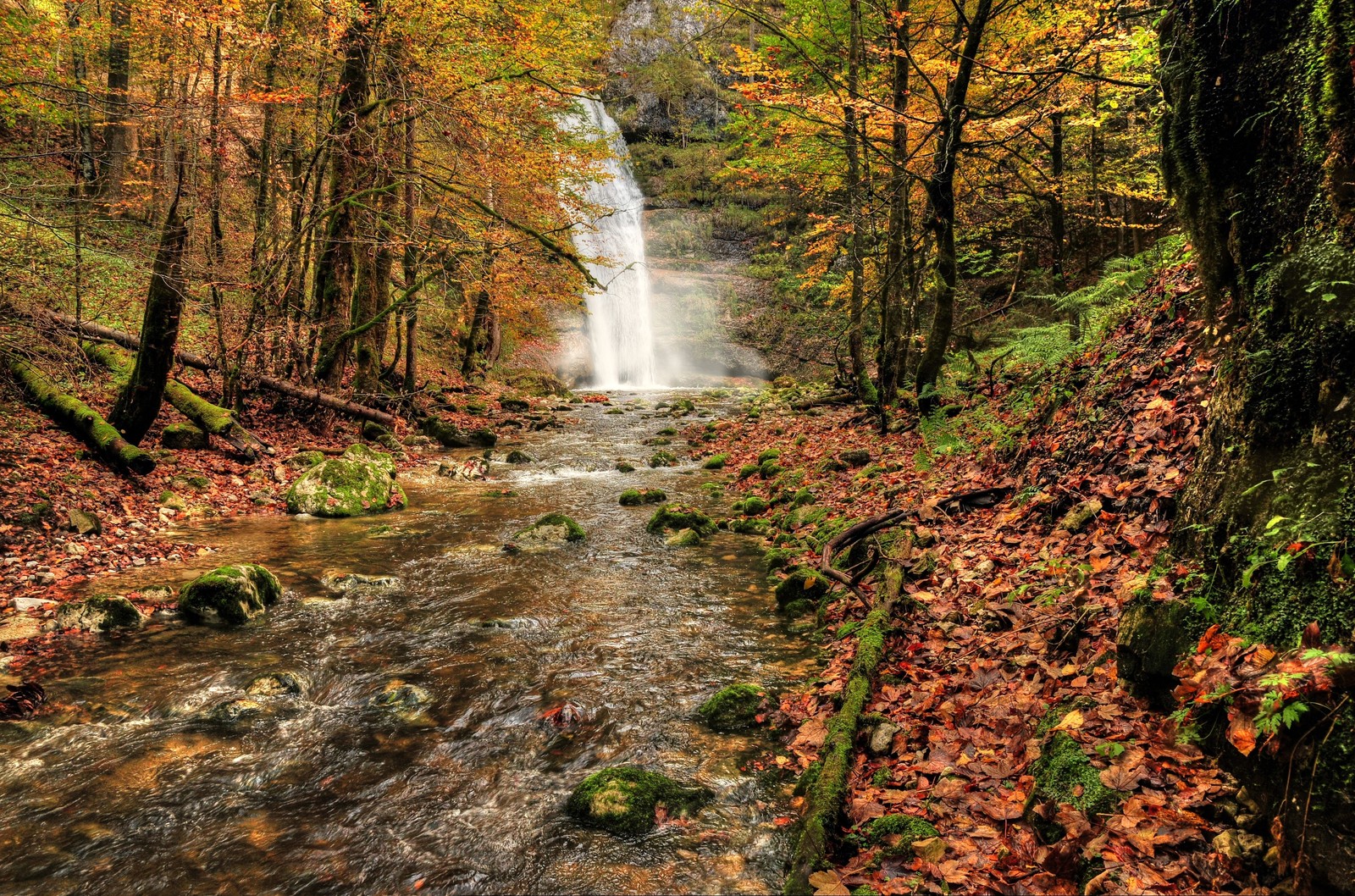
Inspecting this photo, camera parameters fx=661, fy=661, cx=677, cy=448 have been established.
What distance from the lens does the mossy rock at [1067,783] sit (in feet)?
8.46

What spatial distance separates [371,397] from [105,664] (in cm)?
979

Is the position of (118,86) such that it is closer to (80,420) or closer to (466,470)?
(80,420)

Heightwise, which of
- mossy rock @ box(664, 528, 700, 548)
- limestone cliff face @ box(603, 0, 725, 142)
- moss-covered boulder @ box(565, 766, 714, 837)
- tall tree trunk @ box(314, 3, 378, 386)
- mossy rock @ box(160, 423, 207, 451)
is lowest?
moss-covered boulder @ box(565, 766, 714, 837)

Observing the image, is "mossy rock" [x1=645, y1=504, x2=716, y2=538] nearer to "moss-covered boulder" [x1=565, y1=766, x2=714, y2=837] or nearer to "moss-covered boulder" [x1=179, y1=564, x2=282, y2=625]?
"moss-covered boulder" [x1=179, y1=564, x2=282, y2=625]

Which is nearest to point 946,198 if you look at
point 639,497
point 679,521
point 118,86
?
point 679,521

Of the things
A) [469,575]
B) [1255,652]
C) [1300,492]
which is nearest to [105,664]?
[469,575]

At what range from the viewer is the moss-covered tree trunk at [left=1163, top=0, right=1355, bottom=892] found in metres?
2.25

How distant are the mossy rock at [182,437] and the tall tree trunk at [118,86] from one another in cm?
536

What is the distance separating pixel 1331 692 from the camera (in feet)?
6.99

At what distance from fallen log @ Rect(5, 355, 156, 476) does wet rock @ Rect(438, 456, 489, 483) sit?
4304mm

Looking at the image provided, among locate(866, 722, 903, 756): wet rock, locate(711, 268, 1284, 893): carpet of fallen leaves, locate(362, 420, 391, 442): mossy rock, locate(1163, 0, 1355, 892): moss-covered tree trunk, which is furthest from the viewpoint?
locate(362, 420, 391, 442): mossy rock

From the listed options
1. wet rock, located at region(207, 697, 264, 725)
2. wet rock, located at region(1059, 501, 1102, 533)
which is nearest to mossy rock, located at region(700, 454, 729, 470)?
wet rock, located at region(1059, 501, 1102, 533)

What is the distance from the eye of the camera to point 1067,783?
2.74 m

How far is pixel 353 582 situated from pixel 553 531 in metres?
2.51
